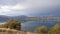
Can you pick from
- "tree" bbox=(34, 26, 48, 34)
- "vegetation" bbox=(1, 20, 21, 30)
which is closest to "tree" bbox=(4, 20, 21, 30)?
"vegetation" bbox=(1, 20, 21, 30)

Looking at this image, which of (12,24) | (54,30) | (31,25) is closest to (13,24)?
(12,24)

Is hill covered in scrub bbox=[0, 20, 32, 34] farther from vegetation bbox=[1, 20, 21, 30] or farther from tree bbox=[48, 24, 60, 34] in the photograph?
tree bbox=[48, 24, 60, 34]

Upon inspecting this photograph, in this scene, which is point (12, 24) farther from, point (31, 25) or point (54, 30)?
point (54, 30)

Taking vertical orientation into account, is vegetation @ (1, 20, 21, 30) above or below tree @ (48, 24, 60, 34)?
above

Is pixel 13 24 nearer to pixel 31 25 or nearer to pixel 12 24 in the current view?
pixel 12 24

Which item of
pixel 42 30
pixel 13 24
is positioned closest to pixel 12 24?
pixel 13 24

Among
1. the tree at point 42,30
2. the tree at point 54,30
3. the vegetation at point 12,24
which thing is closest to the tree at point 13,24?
the vegetation at point 12,24

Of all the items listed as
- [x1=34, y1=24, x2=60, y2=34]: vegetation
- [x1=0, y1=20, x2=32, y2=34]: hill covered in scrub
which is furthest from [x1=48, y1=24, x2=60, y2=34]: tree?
[x1=0, y1=20, x2=32, y2=34]: hill covered in scrub

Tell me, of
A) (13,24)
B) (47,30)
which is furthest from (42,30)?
(13,24)

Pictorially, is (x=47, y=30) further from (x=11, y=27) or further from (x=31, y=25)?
(x=11, y=27)

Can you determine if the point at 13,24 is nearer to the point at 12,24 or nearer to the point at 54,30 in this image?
the point at 12,24

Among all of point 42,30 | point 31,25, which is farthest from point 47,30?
point 31,25

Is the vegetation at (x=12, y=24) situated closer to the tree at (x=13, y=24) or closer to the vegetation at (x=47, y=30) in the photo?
the tree at (x=13, y=24)

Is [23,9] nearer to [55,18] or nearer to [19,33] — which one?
[19,33]
